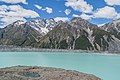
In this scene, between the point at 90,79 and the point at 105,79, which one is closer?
the point at 90,79

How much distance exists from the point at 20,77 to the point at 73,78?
277 inches

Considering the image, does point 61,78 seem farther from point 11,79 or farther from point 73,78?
point 11,79

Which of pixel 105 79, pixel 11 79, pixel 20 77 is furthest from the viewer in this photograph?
pixel 105 79

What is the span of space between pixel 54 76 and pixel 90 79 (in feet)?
16.6

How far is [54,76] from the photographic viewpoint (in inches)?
1612

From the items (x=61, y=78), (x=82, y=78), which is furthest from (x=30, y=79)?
(x=82, y=78)

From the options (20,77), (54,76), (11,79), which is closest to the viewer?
(11,79)

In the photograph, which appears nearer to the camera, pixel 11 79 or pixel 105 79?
pixel 11 79

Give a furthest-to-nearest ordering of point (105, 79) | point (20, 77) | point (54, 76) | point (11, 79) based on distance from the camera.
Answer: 1. point (105, 79)
2. point (54, 76)
3. point (20, 77)
4. point (11, 79)

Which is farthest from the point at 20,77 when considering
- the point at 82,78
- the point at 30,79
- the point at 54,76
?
the point at 82,78

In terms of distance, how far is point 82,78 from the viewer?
41.5 metres

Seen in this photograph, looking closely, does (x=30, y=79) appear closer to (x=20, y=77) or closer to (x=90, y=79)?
(x=20, y=77)

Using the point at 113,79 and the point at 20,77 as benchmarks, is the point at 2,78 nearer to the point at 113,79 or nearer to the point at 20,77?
the point at 20,77

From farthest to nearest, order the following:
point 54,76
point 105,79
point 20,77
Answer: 1. point 105,79
2. point 54,76
3. point 20,77
